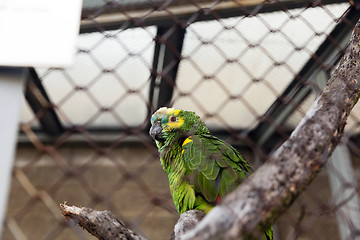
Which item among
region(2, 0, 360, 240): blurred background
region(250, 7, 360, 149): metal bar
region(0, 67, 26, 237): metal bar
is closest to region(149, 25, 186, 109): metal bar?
region(2, 0, 360, 240): blurred background

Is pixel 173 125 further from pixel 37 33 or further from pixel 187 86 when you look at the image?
pixel 37 33

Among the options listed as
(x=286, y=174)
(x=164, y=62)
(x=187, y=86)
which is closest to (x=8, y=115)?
(x=286, y=174)

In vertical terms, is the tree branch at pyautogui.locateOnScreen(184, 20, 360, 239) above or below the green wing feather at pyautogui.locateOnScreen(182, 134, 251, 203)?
above

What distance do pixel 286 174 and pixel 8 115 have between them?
55cm

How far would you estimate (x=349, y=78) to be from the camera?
98 cm

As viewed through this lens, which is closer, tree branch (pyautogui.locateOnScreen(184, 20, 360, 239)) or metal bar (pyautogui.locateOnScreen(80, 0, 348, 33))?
tree branch (pyautogui.locateOnScreen(184, 20, 360, 239))

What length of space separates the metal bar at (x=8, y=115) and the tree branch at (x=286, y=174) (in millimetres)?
Answer: 351

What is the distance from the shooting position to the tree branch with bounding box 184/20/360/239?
686 millimetres

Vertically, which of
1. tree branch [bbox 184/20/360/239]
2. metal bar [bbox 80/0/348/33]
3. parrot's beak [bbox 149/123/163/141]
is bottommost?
parrot's beak [bbox 149/123/163/141]

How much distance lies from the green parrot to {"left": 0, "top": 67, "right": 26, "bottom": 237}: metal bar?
759 mm

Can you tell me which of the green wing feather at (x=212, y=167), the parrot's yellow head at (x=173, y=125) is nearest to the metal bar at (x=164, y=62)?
the parrot's yellow head at (x=173, y=125)

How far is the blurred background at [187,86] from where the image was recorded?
4.62 feet

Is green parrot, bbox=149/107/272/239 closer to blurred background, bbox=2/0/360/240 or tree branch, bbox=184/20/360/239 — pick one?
blurred background, bbox=2/0/360/240

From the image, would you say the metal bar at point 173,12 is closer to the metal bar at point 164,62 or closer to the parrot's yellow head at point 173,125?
the metal bar at point 164,62
